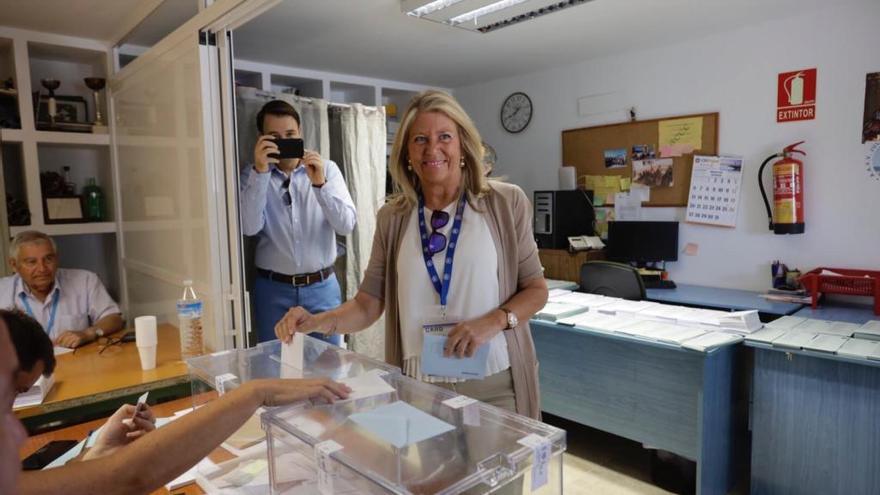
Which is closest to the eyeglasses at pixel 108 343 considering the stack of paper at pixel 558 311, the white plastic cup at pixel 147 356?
the white plastic cup at pixel 147 356

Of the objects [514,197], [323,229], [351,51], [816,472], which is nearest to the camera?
[514,197]

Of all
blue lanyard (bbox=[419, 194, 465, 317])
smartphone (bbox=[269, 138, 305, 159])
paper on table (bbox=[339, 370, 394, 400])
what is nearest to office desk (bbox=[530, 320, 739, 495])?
blue lanyard (bbox=[419, 194, 465, 317])

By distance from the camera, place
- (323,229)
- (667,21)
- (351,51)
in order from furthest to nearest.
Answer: (351,51) → (667,21) → (323,229)

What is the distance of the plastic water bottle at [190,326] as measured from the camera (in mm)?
1947

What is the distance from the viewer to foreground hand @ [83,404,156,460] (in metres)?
1.16

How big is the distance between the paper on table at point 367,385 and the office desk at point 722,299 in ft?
8.67

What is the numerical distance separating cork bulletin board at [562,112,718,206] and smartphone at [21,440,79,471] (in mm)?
3768

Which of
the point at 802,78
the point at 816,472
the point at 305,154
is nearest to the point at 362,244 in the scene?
the point at 305,154

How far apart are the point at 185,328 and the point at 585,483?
1.97m

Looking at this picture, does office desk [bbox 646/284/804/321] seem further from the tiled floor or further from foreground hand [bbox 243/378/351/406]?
foreground hand [bbox 243/378/351/406]

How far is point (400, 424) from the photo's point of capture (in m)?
0.94

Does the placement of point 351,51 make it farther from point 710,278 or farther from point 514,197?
point 710,278

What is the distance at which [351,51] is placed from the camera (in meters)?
Answer: 3.73

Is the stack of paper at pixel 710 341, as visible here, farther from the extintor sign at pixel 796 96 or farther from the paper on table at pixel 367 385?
the extintor sign at pixel 796 96
